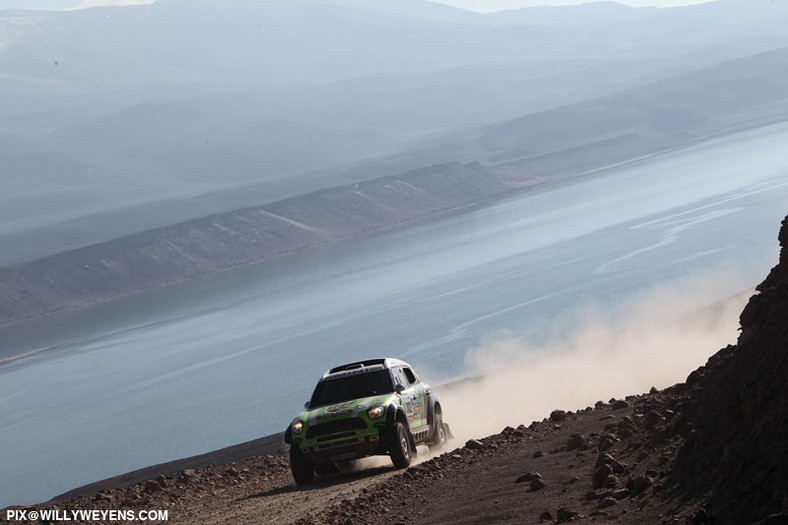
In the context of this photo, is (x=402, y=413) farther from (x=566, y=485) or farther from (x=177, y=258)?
(x=177, y=258)

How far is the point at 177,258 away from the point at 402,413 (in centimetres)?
16713

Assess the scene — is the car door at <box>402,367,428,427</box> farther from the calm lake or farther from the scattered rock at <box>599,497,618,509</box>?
the calm lake

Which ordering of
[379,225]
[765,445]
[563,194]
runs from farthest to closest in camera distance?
[379,225], [563,194], [765,445]

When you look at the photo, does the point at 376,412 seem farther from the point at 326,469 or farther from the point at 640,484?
the point at 640,484

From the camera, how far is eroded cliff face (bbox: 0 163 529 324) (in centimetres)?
17175

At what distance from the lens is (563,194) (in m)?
167

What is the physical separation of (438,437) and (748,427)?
10.00 metres

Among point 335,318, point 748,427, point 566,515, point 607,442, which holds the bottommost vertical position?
point 566,515

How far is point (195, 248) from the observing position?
181 m

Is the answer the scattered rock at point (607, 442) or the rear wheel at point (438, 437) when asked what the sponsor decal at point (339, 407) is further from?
the scattered rock at point (607, 442)

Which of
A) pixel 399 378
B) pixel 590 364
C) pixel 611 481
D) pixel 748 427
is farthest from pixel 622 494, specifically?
pixel 590 364

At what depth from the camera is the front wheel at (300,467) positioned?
14.8 metres

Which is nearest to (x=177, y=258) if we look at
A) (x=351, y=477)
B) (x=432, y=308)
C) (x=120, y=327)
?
(x=120, y=327)

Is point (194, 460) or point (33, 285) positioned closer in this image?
point (194, 460)
